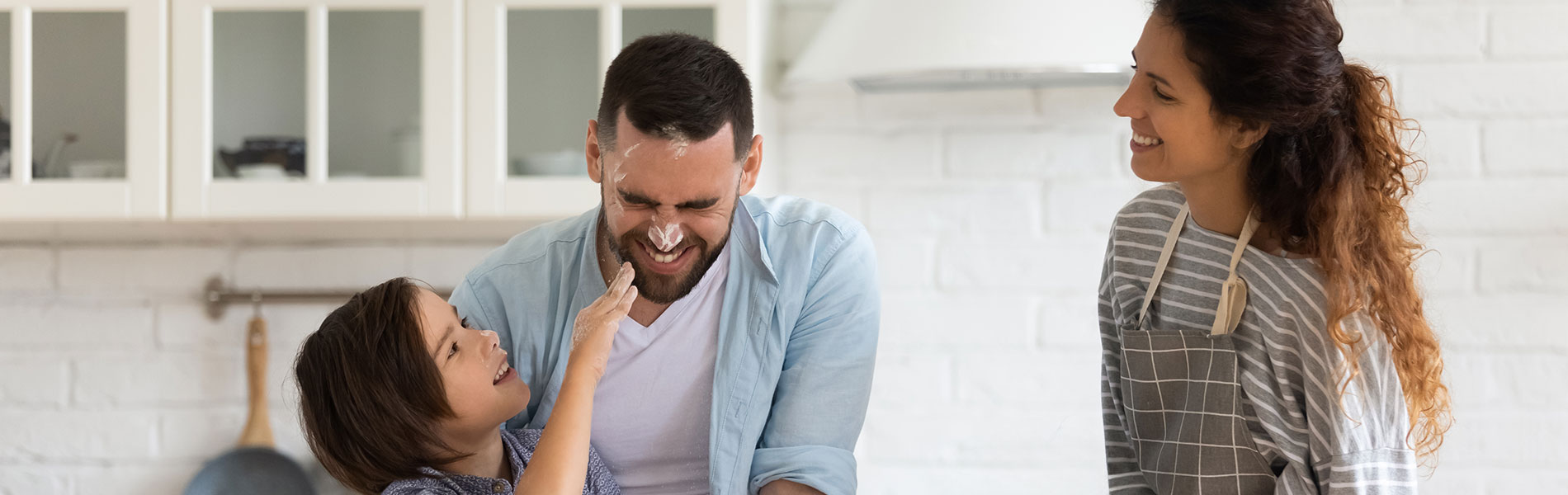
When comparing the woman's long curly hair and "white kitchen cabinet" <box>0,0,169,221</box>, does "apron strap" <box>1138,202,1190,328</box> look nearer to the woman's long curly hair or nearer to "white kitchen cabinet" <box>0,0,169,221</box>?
the woman's long curly hair

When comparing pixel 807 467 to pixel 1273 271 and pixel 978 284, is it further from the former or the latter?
pixel 978 284

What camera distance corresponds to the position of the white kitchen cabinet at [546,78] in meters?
1.52

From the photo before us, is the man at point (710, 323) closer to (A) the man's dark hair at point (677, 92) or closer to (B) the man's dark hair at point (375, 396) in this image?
(A) the man's dark hair at point (677, 92)

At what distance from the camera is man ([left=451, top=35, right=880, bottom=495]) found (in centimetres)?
120

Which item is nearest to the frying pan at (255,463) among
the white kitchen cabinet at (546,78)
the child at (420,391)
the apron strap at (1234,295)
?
the white kitchen cabinet at (546,78)

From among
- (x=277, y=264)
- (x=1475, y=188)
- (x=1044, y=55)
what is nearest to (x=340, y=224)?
(x=277, y=264)

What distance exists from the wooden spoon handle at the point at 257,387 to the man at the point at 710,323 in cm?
72

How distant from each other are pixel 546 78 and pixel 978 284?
28.1 inches

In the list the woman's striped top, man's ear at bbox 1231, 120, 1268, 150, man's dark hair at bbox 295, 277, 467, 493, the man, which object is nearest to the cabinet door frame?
the man

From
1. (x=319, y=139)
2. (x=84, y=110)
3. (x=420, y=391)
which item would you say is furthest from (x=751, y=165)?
(x=84, y=110)

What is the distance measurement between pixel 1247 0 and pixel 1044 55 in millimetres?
317

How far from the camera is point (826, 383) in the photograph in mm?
1235

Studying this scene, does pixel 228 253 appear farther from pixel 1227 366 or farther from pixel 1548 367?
pixel 1548 367

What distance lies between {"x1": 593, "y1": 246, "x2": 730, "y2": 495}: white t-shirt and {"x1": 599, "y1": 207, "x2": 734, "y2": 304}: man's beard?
38mm
